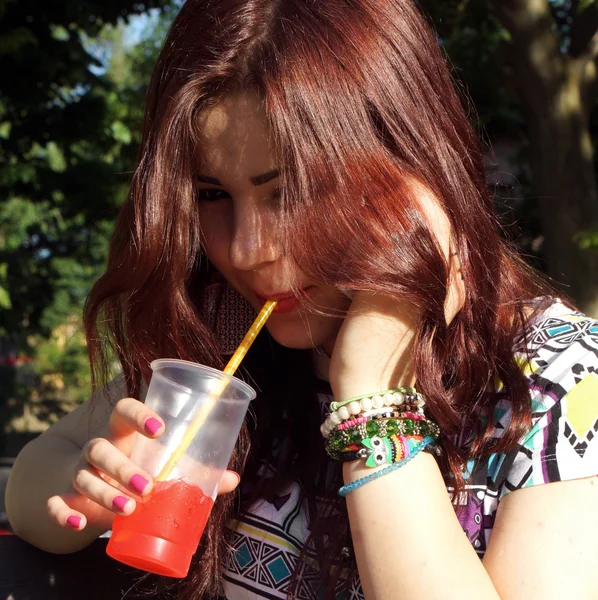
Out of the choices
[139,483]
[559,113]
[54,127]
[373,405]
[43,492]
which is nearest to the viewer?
[139,483]

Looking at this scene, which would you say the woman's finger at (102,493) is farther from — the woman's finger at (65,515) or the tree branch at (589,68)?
the tree branch at (589,68)

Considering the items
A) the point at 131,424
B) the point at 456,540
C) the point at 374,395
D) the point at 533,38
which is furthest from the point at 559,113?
the point at 131,424

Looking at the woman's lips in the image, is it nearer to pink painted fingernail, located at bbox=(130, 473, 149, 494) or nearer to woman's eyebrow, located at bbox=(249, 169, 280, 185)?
woman's eyebrow, located at bbox=(249, 169, 280, 185)

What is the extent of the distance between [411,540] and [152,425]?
1.51 ft

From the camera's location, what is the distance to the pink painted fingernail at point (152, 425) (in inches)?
49.8

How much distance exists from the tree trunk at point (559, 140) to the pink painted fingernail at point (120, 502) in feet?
Result: 10.1

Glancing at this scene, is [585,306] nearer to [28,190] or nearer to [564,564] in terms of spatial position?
[564,564]

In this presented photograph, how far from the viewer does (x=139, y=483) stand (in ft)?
4.03

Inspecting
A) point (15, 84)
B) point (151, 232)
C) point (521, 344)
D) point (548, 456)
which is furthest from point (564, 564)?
point (15, 84)

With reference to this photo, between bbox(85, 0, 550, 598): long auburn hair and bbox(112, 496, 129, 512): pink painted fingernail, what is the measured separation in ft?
1.41

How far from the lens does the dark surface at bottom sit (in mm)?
1614

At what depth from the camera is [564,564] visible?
1258mm

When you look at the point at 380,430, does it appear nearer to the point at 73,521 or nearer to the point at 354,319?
the point at 354,319

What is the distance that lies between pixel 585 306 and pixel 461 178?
2.66 m
